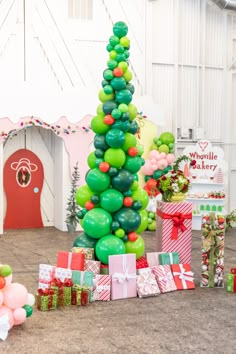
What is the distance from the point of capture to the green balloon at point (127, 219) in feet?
19.0

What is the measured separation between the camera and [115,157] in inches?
227

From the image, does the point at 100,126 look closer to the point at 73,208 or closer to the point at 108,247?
the point at 108,247

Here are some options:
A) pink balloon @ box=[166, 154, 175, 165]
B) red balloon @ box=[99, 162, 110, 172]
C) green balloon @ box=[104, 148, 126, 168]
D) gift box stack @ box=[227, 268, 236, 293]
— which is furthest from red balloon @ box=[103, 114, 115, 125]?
pink balloon @ box=[166, 154, 175, 165]

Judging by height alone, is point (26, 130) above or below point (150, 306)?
above

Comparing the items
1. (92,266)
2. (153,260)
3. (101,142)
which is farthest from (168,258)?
(101,142)

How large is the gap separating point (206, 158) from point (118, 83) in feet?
14.8

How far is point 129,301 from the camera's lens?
17.6 feet

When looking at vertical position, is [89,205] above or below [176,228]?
above

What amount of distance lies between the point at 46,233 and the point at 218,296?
432 cm

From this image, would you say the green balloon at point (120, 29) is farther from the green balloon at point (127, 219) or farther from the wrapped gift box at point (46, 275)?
the wrapped gift box at point (46, 275)

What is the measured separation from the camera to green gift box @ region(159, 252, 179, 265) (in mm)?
5832

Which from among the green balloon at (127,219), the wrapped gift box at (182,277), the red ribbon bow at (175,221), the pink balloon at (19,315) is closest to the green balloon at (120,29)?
the green balloon at (127,219)

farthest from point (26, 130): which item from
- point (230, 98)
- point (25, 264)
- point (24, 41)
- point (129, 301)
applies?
point (129, 301)

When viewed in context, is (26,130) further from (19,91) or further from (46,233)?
(46,233)
